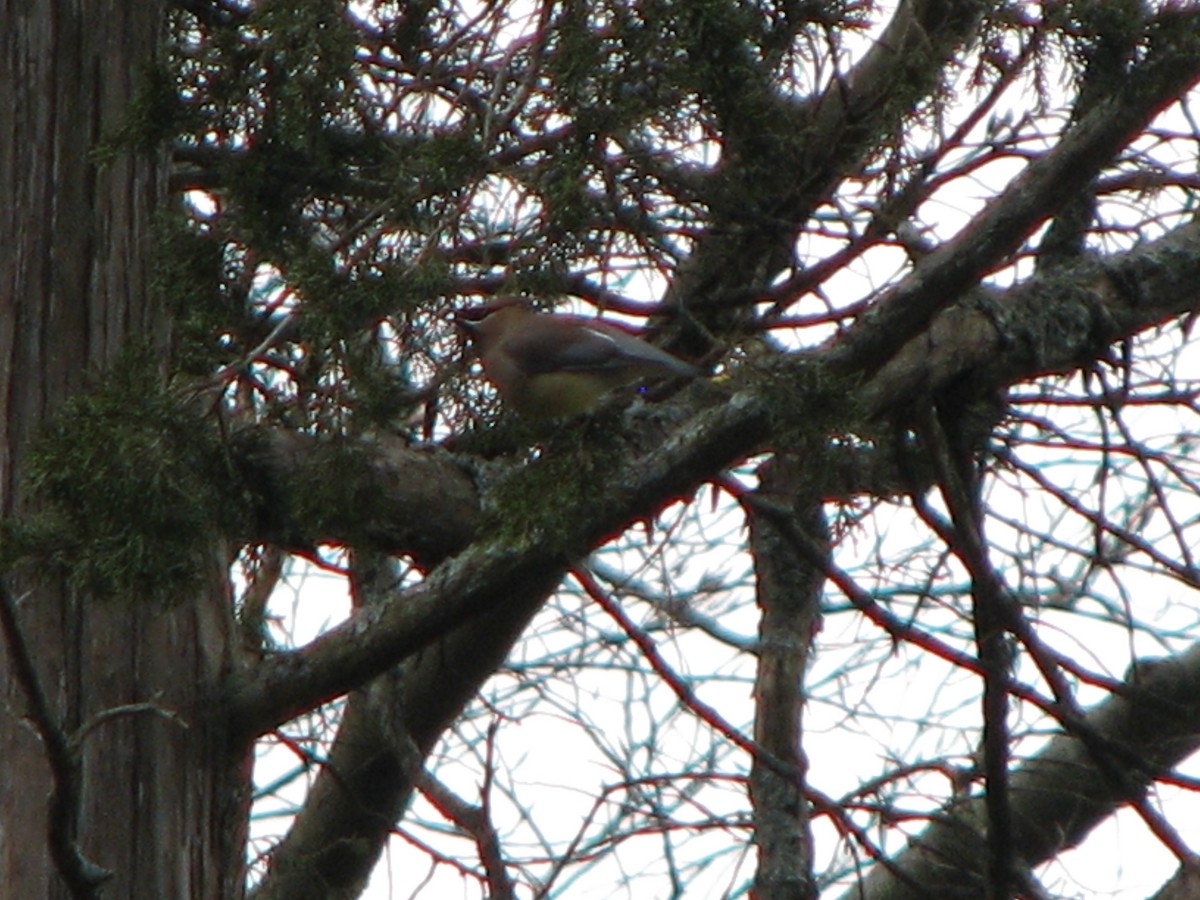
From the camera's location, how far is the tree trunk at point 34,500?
390 centimetres

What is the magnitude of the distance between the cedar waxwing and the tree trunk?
72 cm

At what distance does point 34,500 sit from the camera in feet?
11.9

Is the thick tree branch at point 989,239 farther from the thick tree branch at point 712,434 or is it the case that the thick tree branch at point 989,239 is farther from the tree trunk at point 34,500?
the tree trunk at point 34,500

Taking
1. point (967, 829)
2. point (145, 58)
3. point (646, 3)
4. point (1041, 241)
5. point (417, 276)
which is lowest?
point (967, 829)

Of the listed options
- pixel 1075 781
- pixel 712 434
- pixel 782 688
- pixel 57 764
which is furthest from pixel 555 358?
pixel 1075 781

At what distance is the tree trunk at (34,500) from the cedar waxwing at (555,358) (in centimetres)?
72

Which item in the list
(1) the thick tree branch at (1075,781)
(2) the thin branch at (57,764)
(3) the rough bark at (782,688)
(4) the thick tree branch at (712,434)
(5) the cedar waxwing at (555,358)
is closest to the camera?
(2) the thin branch at (57,764)

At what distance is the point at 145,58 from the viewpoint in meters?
4.30

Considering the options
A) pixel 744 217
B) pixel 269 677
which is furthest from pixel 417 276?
pixel 269 677

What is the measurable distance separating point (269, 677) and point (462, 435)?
68 centimetres

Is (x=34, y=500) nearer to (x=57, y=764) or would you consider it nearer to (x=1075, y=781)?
(x=57, y=764)

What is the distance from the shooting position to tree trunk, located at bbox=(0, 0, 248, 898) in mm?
3904

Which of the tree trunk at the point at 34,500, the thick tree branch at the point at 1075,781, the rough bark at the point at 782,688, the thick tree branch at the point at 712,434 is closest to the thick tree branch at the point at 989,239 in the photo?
the thick tree branch at the point at 712,434

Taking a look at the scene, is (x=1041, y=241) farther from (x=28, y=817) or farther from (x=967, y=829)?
(x=28, y=817)
